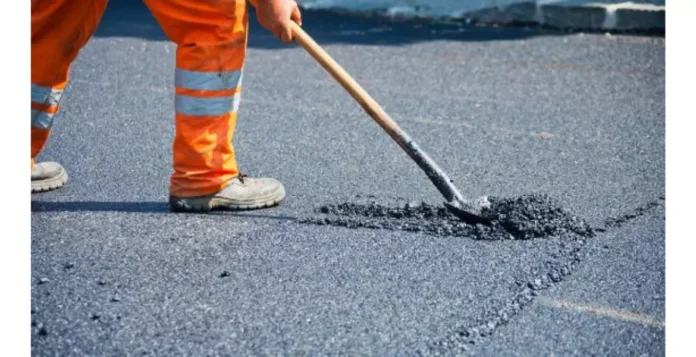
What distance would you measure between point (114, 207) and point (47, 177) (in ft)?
1.36

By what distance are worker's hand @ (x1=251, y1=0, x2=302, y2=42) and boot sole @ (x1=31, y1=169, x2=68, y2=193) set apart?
1.15m

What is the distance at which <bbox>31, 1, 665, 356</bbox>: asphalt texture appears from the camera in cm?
333

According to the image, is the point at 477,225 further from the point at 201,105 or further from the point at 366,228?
the point at 201,105

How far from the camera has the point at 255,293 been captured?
11.8 feet

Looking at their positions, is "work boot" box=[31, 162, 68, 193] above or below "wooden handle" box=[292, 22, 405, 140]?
below

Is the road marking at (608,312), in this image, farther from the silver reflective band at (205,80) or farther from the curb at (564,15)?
the curb at (564,15)

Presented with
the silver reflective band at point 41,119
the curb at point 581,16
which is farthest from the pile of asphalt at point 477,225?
the curb at point 581,16

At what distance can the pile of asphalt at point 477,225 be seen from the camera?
420 cm

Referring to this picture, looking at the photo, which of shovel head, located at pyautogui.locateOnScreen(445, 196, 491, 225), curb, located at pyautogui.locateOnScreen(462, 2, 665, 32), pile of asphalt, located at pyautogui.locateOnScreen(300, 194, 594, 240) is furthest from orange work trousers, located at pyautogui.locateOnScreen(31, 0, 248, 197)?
curb, located at pyautogui.locateOnScreen(462, 2, 665, 32)

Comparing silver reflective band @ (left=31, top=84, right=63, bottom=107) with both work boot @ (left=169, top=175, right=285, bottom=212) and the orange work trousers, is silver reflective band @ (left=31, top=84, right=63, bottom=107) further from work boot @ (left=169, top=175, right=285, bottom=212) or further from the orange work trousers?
work boot @ (left=169, top=175, right=285, bottom=212)

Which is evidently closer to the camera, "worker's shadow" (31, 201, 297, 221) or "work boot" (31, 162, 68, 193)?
"worker's shadow" (31, 201, 297, 221)

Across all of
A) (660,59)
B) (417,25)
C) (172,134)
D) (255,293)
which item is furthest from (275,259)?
(417,25)

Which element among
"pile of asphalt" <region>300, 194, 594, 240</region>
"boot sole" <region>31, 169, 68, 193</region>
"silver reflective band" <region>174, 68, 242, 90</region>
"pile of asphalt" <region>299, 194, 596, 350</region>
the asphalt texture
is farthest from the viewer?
"boot sole" <region>31, 169, 68, 193</region>
